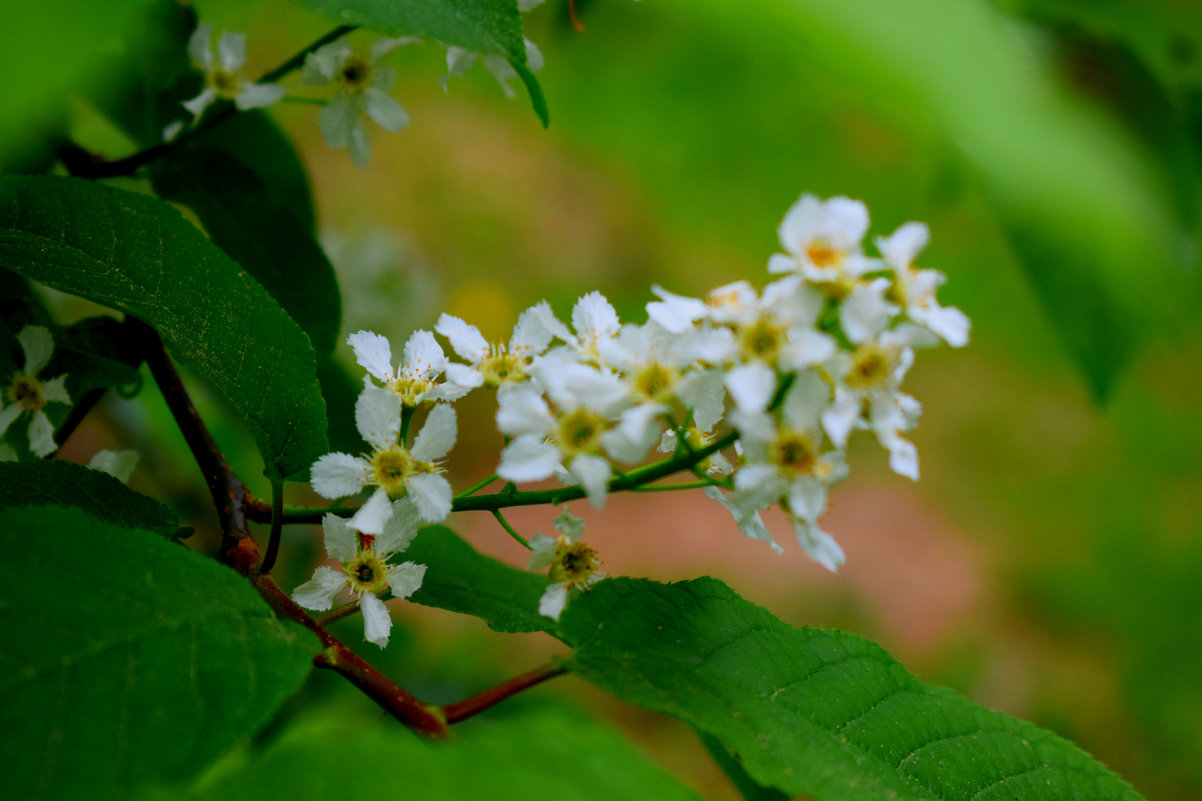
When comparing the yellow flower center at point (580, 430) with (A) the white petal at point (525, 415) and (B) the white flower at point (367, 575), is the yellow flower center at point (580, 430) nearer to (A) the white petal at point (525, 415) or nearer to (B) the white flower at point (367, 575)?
(A) the white petal at point (525, 415)

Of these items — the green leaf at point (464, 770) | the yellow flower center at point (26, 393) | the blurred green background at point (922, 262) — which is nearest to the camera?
the green leaf at point (464, 770)

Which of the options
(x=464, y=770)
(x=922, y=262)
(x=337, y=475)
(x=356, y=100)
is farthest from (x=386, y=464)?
(x=922, y=262)

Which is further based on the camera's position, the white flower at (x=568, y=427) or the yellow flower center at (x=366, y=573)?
the yellow flower center at (x=366, y=573)

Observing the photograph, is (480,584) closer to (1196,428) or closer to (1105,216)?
(1105,216)

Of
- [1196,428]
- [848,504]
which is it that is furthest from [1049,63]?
[1196,428]

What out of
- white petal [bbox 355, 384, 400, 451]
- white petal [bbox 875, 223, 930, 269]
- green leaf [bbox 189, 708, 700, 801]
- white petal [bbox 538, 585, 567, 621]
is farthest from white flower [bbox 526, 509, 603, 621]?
white petal [bbox 875, 223, 930, 269]

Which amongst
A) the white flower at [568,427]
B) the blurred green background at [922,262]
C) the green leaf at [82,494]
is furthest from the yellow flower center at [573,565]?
the blurred green background at [922,262]

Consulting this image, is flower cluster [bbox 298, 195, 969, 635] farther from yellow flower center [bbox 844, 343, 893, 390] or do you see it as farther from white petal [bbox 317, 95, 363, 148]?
white petal [bbox 317, 95, 363, 148]
